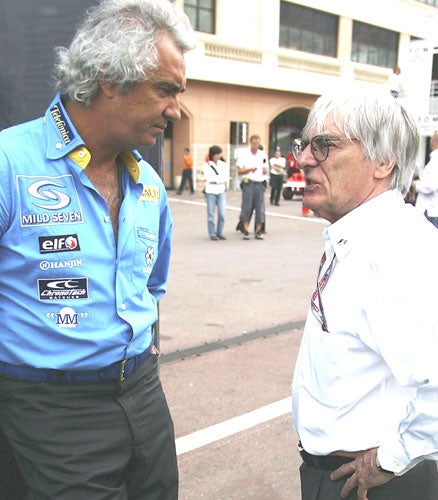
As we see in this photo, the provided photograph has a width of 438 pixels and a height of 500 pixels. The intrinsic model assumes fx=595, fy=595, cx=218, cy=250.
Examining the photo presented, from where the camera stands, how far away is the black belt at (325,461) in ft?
5.71

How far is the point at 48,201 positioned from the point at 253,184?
937cm

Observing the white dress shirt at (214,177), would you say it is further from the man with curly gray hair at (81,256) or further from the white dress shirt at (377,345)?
the white dress shirt at (377,345)

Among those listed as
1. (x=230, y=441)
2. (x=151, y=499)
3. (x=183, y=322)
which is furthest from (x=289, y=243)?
(x=151, y=499)

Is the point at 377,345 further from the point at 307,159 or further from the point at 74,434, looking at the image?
the point at 74,434

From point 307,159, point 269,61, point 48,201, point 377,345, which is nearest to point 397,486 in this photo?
point 377,345

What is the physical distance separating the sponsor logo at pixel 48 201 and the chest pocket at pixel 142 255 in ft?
0.77

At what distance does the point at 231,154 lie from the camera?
24203 mm

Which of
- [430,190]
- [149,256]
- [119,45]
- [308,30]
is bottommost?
[430,190]

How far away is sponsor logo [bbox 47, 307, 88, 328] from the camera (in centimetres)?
172

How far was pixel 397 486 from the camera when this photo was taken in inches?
66.2

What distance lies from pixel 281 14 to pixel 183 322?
21498 mm

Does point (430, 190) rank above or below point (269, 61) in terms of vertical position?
below

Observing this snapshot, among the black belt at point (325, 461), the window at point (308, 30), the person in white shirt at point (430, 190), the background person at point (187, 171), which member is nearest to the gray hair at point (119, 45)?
the black belt at point (325, 461)

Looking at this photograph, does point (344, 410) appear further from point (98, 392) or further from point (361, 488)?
point (98, 392)
